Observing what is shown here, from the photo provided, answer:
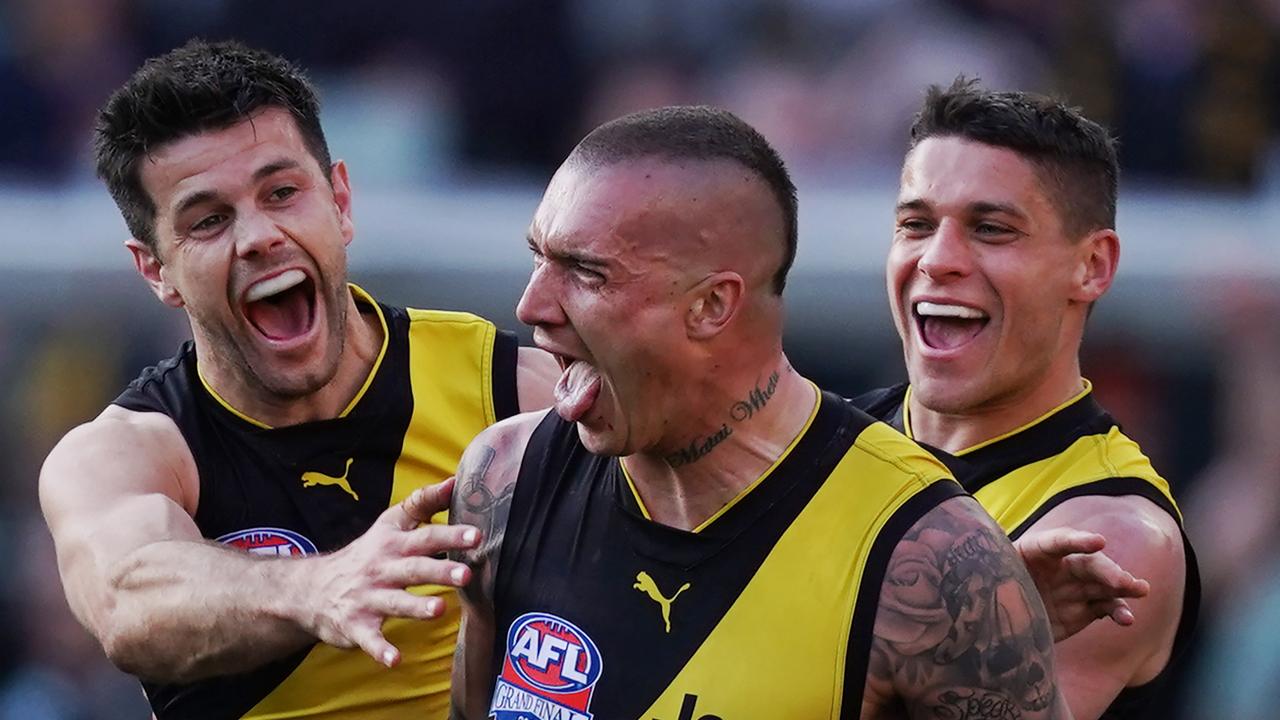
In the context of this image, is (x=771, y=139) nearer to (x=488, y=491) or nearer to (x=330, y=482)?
(x=330, y=482)

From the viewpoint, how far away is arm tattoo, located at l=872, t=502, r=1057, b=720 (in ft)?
13.1

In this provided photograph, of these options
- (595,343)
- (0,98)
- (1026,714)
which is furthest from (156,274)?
(0,98)

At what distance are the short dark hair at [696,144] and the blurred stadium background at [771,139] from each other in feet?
15.8

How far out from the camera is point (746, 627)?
4.12 metres

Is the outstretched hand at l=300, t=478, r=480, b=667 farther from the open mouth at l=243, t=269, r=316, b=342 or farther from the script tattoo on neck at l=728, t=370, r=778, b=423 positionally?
the open mouth at l=243, t=269, r=316, b=342

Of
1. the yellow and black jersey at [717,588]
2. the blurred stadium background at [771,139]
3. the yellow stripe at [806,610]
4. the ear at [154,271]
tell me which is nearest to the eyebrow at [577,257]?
the yellow and black jersey at [717,588]

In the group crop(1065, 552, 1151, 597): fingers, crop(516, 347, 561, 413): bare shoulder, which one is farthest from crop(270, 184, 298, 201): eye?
crop(1065, 552, 1151, 597): fingers

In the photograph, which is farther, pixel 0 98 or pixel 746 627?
pixel 0 98

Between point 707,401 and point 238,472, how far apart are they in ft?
5.16

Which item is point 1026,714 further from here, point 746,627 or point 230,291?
Answer: point 230,291

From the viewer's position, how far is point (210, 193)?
5188 mm

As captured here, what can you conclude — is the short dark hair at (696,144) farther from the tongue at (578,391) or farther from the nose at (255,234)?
the nose at (255,234)

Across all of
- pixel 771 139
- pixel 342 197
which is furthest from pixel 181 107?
pixel 771 139

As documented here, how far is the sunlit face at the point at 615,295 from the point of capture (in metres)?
4.15
